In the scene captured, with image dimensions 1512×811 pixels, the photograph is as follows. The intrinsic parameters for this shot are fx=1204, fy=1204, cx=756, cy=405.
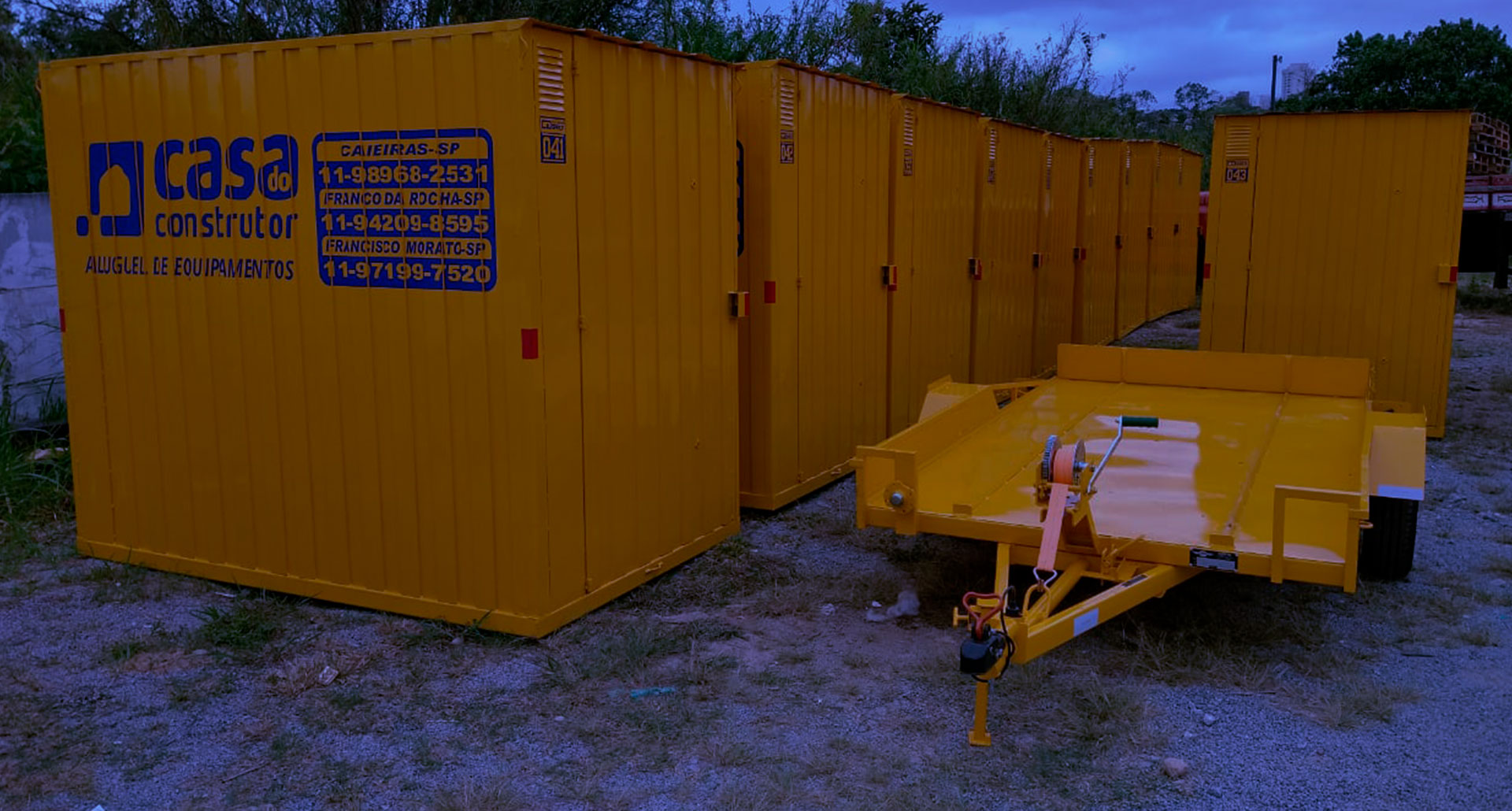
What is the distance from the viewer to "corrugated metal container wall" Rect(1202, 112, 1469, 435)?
955 centimetres

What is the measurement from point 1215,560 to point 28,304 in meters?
8.26

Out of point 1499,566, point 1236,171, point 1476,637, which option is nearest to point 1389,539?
point 1476,637

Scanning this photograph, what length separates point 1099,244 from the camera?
14773 mm

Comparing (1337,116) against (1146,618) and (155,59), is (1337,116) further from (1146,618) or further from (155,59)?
(155,59)

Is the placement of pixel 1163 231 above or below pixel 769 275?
above

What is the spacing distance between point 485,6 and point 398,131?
22.7 feet

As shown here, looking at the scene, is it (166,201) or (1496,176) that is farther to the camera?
(1496,176)

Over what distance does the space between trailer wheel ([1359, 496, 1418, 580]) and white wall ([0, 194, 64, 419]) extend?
8.64 metres

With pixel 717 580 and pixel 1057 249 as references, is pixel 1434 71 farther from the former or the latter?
pixel 717 580

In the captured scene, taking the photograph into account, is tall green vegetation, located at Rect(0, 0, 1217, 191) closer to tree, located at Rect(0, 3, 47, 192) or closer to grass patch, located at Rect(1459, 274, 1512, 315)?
tree, located at Rect(0, 3, 47, 192)

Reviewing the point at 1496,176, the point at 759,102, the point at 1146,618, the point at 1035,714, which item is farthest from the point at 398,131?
the point at 1496,176

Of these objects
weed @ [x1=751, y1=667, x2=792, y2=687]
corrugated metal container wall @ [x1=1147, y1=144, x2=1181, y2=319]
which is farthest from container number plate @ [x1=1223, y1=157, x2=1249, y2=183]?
corrugated metal container wall @ [x1=1147, y1=144, x2=1181, y2=319]

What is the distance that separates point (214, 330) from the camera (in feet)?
19.6

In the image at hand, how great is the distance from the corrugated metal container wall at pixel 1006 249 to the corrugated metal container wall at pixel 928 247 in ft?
0.86
